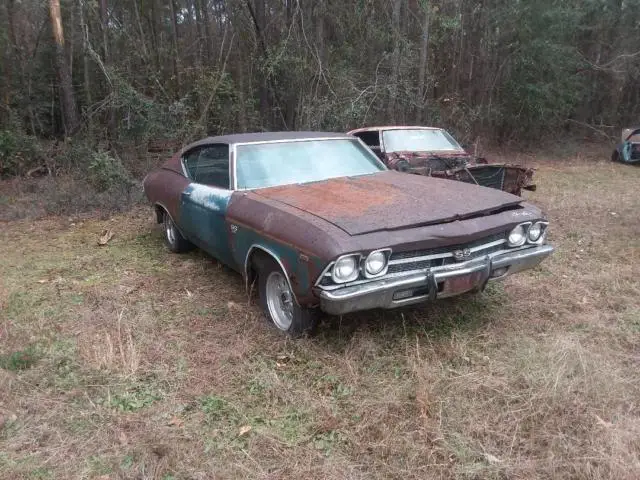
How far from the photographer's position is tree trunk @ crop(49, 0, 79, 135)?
9.95 meters

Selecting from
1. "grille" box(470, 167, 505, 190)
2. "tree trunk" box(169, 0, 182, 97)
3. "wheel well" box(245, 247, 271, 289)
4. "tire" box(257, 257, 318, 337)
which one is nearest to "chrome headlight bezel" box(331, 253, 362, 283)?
"tire" box(257, 257, 318, 337)

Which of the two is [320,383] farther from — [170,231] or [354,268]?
[170,231]

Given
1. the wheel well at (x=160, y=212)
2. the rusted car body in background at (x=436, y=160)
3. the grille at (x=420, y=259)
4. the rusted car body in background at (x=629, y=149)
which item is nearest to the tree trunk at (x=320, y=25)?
the rusted car body in background at (x=436, y=160)

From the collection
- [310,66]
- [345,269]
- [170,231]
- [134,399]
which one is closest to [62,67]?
[310,66]

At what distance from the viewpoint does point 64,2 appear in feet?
47.5

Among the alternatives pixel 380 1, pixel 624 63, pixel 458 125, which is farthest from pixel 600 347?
pixel 624 63

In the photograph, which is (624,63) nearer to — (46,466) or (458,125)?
(458,125)

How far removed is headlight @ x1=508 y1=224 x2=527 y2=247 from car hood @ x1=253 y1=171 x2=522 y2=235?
7.6 inches

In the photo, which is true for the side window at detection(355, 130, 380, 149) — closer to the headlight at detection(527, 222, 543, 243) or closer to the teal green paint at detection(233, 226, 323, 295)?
the headlight at detection(527, 222, 543, 243)

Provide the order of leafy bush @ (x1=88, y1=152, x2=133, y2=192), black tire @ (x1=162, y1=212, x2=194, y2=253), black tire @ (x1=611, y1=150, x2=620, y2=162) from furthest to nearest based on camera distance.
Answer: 1. black tire @ (x1=611, y1=150, x2=620, y2=162)
2. leafy bush @ (x1=88, y1=152, x2=133, y2=192)
3. black tire @ (x1=162, y1=212, x2=194, y2=253)

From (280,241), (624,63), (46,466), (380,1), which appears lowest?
(46,466)

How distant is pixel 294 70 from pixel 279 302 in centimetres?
954

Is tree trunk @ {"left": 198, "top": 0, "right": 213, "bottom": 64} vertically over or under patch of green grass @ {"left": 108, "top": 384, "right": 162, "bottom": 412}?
over

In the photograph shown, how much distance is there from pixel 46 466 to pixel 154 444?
0.51 m
